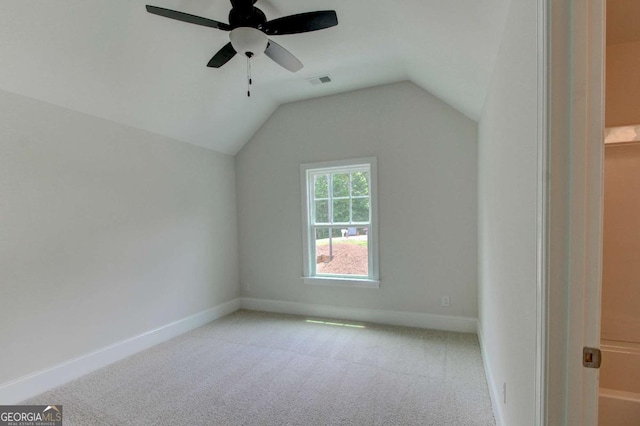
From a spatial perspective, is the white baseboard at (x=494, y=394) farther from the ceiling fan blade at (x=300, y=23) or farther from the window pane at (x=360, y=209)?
the ceiling fan blade at (x=300, y=23)

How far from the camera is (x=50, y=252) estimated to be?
2400mm

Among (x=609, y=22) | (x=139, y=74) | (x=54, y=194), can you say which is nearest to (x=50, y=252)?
(x=54, y=194)

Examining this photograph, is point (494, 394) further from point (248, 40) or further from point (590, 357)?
point (248, 40)

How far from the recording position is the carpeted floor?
6.51 ft

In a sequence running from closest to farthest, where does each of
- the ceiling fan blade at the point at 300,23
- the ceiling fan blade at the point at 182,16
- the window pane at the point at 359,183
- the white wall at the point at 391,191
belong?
the ceiling fan blade at the point at 182,16 → the ceiling fan blade at the point at 300,23 → the white wall at the point at 391,191 → the window pane at the point at 359,183

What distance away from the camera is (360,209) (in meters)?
3.76

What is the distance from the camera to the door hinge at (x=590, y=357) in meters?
0.81

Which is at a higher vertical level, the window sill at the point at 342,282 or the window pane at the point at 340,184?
the window pane at the point at 340,184

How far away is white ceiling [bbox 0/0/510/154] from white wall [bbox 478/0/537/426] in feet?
1.21

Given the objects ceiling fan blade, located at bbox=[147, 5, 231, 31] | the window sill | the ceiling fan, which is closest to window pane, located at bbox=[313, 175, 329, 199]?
the window sill

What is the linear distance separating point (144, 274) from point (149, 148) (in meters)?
1.41

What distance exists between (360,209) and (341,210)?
0.90 ft

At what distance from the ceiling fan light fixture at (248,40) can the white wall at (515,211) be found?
145 centimetres

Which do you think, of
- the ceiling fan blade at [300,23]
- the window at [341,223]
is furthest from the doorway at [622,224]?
the window at [341,223]
